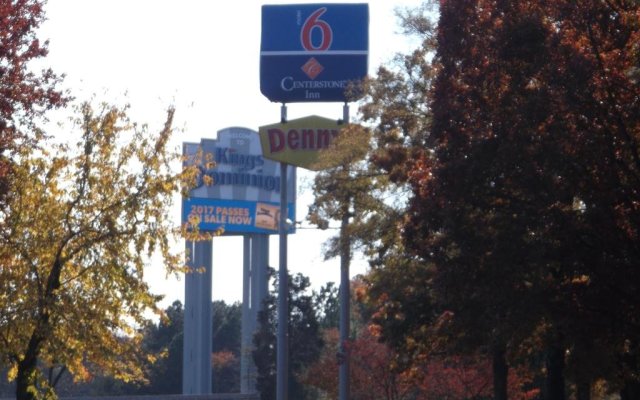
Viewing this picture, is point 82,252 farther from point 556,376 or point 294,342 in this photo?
point 294,342

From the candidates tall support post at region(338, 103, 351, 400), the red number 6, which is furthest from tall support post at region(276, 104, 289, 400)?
the red number 6

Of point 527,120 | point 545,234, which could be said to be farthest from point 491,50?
point 545,234

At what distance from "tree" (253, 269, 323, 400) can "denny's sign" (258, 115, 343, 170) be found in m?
25.6

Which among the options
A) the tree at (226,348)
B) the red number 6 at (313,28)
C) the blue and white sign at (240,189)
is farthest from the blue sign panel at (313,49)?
the tree at (226,348)

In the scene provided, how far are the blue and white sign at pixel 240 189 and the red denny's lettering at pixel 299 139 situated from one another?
22.9m

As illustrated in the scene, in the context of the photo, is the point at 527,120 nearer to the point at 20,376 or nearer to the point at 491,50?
the point at 491,50

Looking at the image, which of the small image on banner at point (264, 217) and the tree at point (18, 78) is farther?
the small image on banner at point (264, 217)

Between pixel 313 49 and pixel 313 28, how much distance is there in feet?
2.06

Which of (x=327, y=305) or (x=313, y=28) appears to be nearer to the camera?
(x=313, y=28)

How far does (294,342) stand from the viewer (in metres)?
59.6

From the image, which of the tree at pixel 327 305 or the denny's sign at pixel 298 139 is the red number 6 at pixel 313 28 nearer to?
the denny's sign at pixel 298 139

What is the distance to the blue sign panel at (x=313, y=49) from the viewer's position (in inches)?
1339

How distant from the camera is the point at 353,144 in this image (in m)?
25.9

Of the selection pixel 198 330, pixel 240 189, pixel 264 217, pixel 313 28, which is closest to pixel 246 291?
pixel 198 330
